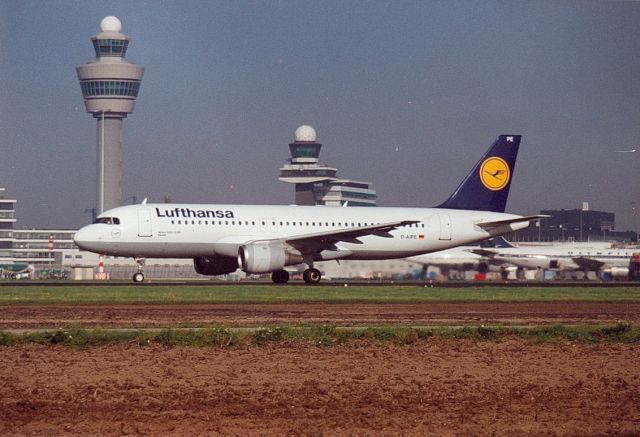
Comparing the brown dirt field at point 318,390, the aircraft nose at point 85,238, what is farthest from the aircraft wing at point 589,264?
the brown dirt field at point 318,390

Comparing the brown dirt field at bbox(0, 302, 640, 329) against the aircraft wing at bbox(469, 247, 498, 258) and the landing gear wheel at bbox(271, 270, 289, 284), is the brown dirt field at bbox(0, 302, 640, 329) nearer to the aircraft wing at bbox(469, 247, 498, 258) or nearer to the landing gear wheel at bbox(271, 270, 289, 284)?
the landing gear wheel at bbox(271, 270, 289, 284)

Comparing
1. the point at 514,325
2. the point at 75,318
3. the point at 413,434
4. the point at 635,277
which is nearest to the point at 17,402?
the point at 413,434

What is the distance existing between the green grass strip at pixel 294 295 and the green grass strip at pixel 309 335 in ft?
43.0

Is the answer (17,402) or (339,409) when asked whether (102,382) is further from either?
(339,409)

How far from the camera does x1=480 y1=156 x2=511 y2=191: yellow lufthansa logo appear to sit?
6178 cm

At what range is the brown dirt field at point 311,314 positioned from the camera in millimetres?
27719

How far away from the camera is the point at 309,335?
23.4 meters

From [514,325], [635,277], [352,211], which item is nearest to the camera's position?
[514,325]

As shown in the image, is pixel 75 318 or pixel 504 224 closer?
pixel 75 318

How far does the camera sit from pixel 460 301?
1531 inches

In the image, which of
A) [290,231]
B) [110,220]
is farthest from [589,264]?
[110,220]

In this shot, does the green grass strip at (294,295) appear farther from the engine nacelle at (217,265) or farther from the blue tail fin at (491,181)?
the blue tail fin at (491,181)

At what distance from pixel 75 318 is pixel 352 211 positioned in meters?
29.7

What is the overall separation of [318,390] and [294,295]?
80.0ft
